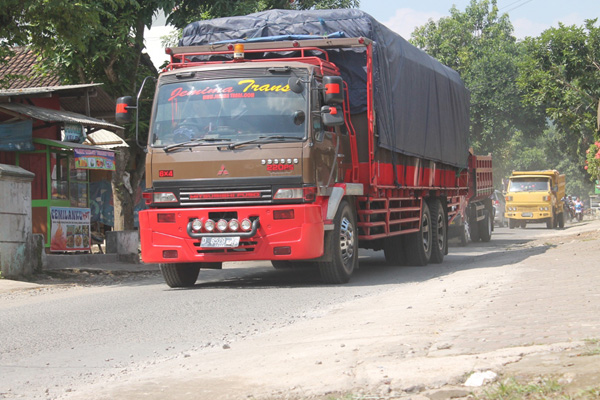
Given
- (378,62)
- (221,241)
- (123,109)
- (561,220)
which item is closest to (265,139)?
(221,241)

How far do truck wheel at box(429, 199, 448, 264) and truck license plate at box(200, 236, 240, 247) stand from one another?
639cm

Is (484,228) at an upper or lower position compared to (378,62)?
lower

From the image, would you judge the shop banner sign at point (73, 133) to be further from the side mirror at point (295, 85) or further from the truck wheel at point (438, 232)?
the side mirror at point (295, 85)

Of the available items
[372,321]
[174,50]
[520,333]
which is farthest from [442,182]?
[520,333]

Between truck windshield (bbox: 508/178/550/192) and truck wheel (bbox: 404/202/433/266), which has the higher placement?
truck windshield (bbox: 508/178/550/192)

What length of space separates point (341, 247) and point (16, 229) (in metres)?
5.74

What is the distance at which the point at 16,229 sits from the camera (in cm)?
1445

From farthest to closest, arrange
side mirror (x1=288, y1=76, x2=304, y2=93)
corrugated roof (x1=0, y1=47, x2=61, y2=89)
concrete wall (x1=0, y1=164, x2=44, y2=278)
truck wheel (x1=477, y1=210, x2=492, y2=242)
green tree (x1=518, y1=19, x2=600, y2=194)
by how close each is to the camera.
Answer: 1. green tree (x1=518, y1=19, x2=600, y2=194)
2. corrugated roof (x1=0, y1=47, x2=61, y2=89)
3. truck wheel (x1=477, y1=210, x2=492, y2=242)
4. concrete wall (x1=0, y1=164, x2=44, y2=278)
5. side mirror (x1=288, y1=76, x2=304, y2=93)

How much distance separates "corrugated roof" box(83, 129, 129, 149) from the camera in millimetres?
20656

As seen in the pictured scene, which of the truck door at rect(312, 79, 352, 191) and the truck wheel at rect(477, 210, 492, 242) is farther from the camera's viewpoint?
the truck wheel at rect(477, 210, 492, 242)

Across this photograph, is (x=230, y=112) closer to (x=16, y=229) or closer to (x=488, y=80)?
(x=16, y=229)

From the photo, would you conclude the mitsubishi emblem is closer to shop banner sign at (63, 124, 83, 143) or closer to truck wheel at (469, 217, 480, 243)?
shop banner sign at (63, 124, 83, 143)

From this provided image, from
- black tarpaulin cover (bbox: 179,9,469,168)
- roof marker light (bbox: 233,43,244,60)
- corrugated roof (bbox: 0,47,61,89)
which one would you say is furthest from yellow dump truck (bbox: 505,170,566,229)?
roof marker light (bbox: 233,43,244,60)

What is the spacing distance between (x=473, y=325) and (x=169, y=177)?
5773 millimetres
